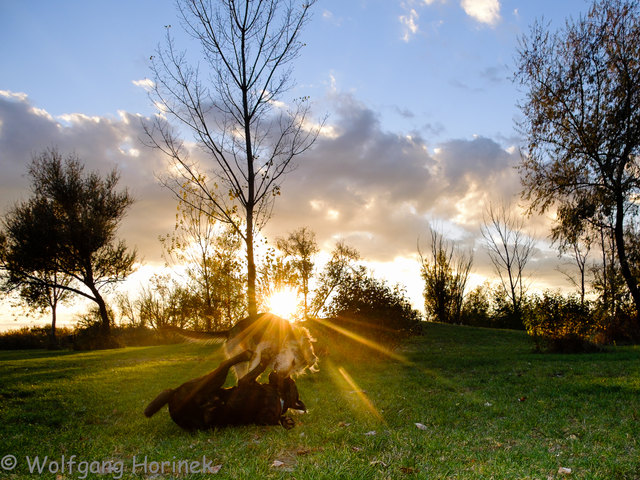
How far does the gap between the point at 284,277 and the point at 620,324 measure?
64.8 ft

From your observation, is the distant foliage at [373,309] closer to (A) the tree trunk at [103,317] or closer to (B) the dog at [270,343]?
A: (B) the dog at [270,343]

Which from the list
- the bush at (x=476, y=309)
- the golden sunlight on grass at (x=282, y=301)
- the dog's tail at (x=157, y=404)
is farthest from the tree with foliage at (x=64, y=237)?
the bush at (x=476, y=309)

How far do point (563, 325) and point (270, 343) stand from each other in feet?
50.7

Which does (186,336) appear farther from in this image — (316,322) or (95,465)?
(316,322)

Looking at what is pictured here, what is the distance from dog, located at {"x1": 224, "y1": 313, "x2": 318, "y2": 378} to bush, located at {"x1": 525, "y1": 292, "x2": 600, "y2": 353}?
14.4 m

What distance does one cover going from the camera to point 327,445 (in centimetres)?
491

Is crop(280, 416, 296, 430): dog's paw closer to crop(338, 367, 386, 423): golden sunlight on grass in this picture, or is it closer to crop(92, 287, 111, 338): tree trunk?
crop(338, 367, 386, 423): golden sunlight on grass

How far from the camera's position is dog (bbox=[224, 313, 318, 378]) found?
5.86 meters

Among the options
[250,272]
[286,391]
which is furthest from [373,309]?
[286,391]

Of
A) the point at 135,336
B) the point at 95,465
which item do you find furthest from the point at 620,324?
the point at 135,336

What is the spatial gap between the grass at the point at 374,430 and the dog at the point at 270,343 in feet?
2.95

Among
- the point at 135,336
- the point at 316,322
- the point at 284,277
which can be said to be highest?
A: the point at 284,277

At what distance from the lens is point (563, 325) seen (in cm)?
1648

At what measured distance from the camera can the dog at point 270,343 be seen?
19.2ft
